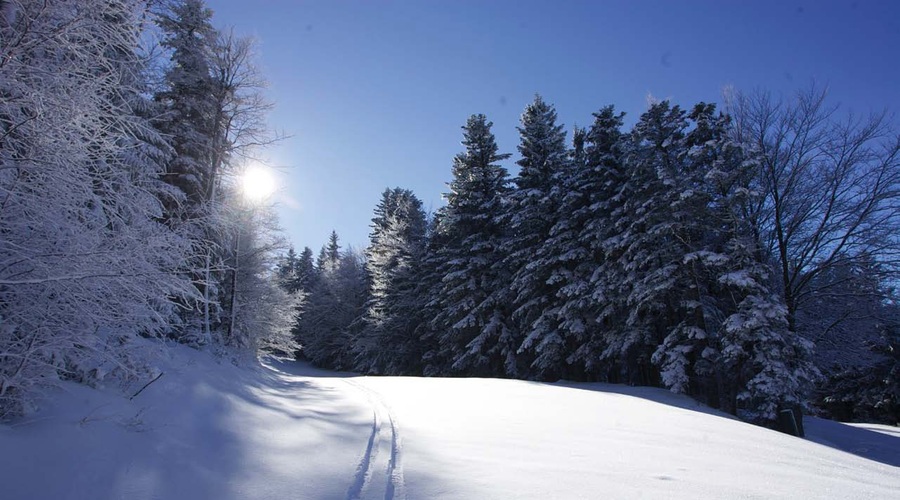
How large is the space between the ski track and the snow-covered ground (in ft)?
0.08

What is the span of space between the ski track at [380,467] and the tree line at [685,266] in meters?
9.73

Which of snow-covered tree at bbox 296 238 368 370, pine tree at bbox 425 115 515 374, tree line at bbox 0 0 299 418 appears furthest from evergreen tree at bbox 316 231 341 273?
tree line at bbox 0 0 299 418

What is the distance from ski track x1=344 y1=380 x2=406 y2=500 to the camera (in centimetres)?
394

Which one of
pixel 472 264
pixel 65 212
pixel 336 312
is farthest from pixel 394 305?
pixel 65 212

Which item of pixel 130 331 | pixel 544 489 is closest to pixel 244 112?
pixel 130 331

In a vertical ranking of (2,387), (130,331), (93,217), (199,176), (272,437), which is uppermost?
(199,176)

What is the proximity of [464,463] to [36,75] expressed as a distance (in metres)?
5.34

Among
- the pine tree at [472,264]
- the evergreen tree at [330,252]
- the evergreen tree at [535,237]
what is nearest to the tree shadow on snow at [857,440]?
the evergreen tree at [535,237]

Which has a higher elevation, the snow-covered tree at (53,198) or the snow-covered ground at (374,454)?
the snow-covered tree at (53,198)

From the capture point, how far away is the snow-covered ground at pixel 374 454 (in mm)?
3580

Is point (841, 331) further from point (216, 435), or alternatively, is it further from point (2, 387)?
point (2, 387)

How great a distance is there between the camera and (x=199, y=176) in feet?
49.2

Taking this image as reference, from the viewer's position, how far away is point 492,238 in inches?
915

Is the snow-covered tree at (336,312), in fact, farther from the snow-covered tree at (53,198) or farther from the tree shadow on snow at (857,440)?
the snow-covered tree at (53,198)
